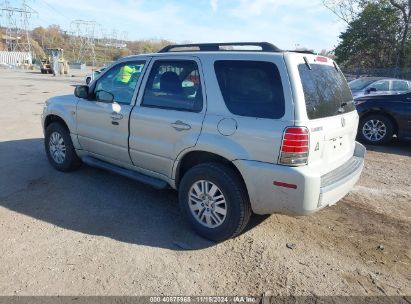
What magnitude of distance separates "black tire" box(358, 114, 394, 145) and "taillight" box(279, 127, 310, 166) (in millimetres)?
6013

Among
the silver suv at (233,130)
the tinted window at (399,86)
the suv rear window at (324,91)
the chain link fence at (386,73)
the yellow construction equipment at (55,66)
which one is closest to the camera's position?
the silver suv at (233,130)

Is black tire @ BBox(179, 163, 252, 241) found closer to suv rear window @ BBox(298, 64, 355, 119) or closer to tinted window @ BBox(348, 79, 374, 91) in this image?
suv rear window @ BBox(298, 64, 355, 119)

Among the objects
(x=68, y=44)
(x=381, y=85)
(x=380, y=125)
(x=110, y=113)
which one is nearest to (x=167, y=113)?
(x=110, y=113)

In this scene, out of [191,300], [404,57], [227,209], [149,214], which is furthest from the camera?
[404,57]

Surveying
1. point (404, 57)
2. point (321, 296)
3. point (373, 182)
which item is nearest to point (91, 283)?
point (321, 296)

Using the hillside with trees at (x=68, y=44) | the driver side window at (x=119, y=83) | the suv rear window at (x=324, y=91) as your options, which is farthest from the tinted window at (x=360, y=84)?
the hillside with trees at (x=68, y=44)

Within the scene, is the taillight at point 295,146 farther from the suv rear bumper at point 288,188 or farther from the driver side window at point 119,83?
the driver side window at point 119,83

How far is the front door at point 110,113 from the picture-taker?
4.39m

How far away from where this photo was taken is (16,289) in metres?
2.85

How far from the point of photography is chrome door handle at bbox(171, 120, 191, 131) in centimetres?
367

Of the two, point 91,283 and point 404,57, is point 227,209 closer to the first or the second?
point 91,283

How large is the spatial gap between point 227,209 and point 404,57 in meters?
31.7

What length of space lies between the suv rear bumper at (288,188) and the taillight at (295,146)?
0.21 ft

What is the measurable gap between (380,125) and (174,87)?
20.1 feet
